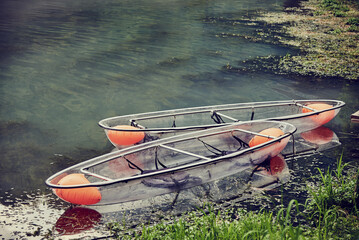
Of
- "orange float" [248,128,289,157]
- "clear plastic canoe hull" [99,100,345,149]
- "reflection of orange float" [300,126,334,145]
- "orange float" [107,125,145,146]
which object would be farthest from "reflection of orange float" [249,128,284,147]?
"orange float" [107,125,145,146]

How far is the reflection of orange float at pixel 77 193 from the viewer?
20.0 feet

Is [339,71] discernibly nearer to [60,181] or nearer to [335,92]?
[335,92]

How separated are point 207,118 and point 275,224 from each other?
4.72 m

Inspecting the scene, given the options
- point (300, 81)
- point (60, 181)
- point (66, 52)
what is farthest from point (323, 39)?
point (60, 181)

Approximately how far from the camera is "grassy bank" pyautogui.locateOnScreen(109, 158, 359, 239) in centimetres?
491

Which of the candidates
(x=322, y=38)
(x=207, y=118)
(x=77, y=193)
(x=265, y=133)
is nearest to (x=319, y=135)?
(x=265, y=133)

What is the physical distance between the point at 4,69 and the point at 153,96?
18.7 ft

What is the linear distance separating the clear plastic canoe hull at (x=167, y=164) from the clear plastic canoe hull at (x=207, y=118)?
19.2 inches

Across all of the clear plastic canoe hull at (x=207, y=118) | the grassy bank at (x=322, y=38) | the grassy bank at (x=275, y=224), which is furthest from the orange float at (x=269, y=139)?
the grassy bank at (x=322, y=38)

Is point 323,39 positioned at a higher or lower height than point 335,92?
higher

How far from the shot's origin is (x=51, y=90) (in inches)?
467

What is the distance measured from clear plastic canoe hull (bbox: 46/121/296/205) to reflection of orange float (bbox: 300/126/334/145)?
3.65 ft

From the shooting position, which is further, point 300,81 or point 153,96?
point 300,81

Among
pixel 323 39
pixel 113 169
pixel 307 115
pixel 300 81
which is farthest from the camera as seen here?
pixel 323 39
